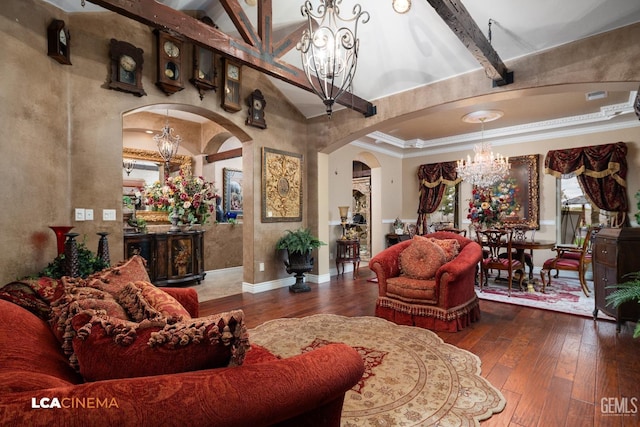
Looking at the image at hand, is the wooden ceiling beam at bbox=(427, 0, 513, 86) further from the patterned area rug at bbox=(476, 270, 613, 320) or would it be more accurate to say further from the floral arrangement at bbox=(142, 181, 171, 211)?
the floral arrangement at bbox=(142, 181, 171, 211)

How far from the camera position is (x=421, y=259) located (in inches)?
137

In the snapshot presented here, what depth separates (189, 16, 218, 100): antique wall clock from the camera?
12.8 feet

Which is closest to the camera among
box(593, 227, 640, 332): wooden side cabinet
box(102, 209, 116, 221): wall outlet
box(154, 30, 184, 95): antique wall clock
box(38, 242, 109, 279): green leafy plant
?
box(38, 242, 109, 279): green leafy plant

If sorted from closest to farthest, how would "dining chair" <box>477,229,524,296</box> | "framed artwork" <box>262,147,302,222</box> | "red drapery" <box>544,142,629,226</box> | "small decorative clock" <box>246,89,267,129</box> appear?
"dining chair" <box>477,229,524,296</box> < "small decorative clock" <box>246,89,267,129</box> < "framed artwork" <box>262,147,302,222</box> < "red drapery" <box>544,142,629,226</box>

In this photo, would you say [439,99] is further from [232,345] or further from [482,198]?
[232,345]

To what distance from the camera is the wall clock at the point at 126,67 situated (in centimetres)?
325

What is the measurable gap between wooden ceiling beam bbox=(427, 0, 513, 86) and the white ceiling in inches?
10.6

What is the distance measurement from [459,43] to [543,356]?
320cm

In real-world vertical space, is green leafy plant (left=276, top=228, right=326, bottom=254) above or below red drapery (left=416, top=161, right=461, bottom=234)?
below

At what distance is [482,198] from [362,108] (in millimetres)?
2358

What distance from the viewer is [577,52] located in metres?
3.07

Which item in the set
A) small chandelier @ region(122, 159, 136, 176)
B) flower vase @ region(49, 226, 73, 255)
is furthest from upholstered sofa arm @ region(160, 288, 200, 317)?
small chandelier @ region(122, 159, 136, 176)

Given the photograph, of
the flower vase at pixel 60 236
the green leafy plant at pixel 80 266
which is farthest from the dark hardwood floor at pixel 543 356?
the flower vase at pixel 60 236

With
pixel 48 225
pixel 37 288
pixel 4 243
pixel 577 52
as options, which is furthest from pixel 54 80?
pixel 577 52
